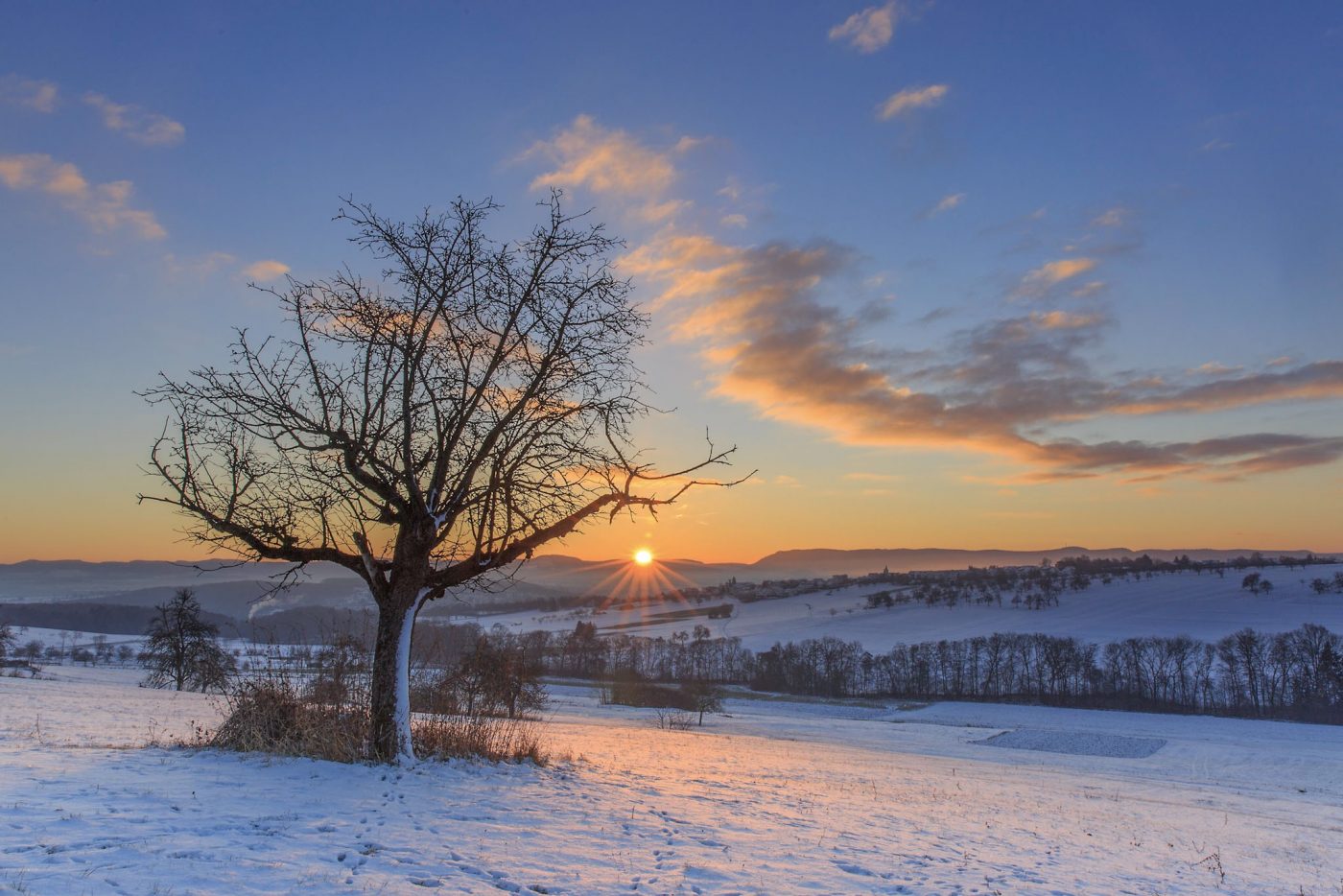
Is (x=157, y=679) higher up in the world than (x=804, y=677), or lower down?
higher up

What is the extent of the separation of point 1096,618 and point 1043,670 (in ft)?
143

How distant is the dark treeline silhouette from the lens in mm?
92500

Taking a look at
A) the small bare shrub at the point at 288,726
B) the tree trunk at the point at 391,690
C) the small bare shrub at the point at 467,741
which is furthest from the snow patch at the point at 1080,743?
the small bare shrub at the point at 288,726

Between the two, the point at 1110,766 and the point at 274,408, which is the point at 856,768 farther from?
the point at 1110,766

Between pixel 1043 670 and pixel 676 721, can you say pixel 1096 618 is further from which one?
pixel 676 721

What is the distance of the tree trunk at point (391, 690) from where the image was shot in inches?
441

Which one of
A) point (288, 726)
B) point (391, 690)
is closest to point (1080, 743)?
point (391, 690)

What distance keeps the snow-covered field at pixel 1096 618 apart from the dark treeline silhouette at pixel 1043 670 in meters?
14.4

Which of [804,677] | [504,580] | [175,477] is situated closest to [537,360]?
[504,580]

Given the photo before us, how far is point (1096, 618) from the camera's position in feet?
476

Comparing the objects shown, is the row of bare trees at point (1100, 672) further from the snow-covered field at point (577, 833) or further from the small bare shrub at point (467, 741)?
the small bare shrub at point (467, 741)

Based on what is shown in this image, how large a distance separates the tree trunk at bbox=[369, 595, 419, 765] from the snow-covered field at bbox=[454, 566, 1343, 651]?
437 ft

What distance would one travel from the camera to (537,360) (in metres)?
12.8

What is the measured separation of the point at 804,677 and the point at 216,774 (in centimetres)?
11289
